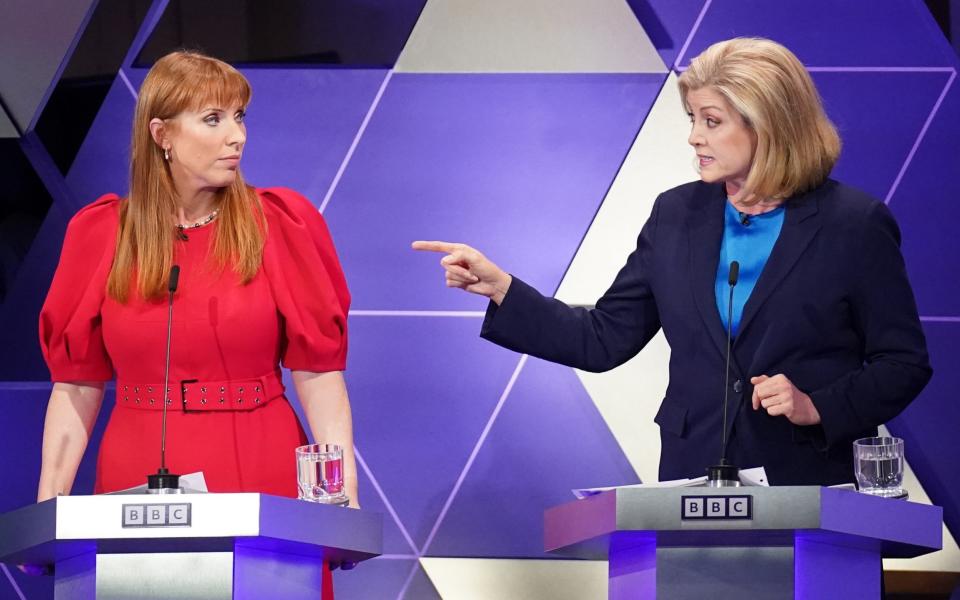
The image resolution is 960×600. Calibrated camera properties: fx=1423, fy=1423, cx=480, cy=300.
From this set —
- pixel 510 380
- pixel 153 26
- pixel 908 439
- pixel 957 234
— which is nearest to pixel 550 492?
pixel 510 380

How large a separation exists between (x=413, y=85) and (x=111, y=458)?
1.69m

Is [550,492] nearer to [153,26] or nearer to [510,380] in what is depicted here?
[510,380]

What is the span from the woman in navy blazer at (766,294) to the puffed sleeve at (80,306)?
763 mm

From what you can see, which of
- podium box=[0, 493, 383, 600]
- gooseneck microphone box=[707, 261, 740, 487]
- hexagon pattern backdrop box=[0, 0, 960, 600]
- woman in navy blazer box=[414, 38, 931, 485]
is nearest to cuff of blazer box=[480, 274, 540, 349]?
woman in navy blazer box=[414, 38, 931, 485]

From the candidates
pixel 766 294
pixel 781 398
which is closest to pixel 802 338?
pixel 766 294

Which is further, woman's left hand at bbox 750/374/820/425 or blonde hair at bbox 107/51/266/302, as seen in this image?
blonde hair at bbox 107/51/266/302

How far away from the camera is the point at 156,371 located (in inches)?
122

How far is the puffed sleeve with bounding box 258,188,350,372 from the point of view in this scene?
3.15m

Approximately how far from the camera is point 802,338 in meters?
2.94

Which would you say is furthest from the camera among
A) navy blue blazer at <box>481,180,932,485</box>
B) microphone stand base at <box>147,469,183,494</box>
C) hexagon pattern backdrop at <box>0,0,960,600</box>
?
hexagon pattern backdrop at <box>0,0,960,600</box>

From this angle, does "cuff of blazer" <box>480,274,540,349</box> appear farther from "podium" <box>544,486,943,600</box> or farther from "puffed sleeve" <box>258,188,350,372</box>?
"podium" <box>544,486,943,600</box>

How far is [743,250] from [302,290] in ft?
3.21

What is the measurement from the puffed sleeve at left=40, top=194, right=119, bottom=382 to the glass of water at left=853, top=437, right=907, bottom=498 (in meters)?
1.66

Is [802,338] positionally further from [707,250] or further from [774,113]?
[774,113]
